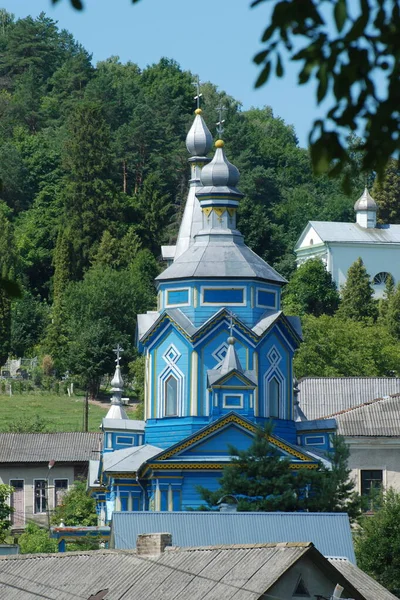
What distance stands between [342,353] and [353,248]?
25.2 meters

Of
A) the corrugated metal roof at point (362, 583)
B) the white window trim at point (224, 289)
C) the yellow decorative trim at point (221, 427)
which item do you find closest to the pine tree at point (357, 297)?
the white window trim at point (224, 289)

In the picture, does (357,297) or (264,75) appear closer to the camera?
(264,75)

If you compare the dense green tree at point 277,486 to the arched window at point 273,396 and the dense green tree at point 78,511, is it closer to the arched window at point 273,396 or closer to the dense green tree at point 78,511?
the arched window at point 273,396

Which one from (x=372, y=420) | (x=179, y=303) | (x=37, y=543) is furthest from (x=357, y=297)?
(x=179, y=303)

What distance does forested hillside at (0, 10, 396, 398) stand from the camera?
302 ft

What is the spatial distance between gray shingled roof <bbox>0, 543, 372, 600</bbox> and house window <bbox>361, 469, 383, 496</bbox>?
70.3 feet

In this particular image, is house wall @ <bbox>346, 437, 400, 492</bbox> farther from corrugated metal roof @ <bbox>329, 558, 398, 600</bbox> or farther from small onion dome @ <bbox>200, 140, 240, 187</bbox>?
corrugated metal roof @ <bbox>329, 558, 398, 600</bbox>

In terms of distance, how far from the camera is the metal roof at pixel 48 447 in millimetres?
62469

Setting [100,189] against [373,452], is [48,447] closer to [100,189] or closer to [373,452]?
[373,452]

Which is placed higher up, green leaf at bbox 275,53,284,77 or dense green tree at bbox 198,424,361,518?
green leaf at bbox 275,53,284,77

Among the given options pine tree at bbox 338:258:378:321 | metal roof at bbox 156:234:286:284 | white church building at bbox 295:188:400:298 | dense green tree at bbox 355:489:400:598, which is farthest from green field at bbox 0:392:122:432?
dense green tree at bbox 355:489:400:598

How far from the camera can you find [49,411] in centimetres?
7712

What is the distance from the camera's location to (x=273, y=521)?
2903cm

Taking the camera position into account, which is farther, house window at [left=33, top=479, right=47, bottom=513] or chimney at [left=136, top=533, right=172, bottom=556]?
house window at [left=33, top=479, right=47, bottom=513]
